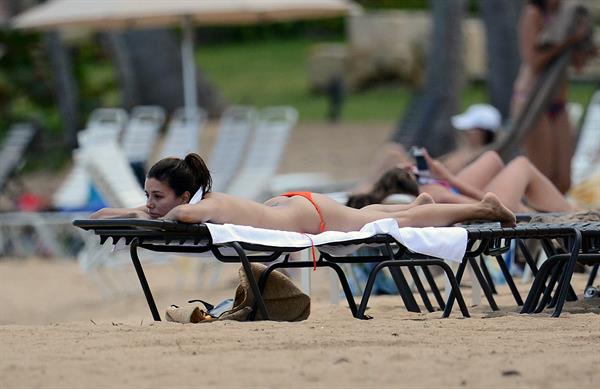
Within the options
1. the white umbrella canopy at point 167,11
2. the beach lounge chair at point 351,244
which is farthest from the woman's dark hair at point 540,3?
the beach lounge chair at point 351,244

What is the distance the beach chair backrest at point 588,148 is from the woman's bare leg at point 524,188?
13.6ft

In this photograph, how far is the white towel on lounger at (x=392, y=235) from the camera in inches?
211

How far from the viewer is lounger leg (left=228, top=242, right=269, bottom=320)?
5152 mm

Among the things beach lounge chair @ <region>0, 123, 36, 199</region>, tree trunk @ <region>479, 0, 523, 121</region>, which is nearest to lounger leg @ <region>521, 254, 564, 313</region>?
tree trunk @ <region>479, 0, 523, 121</region>

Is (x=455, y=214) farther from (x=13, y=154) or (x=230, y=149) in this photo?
(x=13, y=154)

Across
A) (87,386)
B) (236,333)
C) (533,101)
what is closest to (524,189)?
(533,101)

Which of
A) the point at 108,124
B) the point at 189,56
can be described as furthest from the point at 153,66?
the point at 189,56

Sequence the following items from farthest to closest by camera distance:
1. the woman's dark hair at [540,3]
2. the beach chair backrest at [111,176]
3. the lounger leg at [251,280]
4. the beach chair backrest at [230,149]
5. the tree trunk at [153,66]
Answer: the tree trunk at [153,66] < the beach chair backrest at [230,149] < the beach chair backrest at [111,176] < the woman's dark hair at [540,3] < the lounger leg at [251,280]

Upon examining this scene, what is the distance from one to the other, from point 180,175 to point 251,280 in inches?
22.9

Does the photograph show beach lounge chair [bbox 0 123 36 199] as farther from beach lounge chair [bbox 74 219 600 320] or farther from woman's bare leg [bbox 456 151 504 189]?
beach lounge chair [bbox 74 219 600 320]

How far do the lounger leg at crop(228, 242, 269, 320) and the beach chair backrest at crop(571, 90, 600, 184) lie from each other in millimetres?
6375

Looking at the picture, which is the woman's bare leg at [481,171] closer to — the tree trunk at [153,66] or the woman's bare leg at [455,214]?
the woman's bare leg at [455,214]

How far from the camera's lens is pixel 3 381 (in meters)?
4.11

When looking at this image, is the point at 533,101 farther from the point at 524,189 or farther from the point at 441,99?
the point at 441,99
